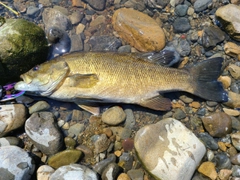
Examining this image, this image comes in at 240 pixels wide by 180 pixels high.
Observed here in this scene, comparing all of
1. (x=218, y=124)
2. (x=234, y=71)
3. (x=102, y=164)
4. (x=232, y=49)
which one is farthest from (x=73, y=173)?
(x=232, y=49)

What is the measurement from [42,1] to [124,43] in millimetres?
1964

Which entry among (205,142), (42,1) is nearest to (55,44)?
(42,1)

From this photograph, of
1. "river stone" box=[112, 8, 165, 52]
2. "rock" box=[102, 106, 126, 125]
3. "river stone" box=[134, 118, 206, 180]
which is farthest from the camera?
"river stone" box=[112, 8, 165, 52]

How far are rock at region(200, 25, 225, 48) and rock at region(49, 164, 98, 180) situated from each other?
3205 mm

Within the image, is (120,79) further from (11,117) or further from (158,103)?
(11,117)

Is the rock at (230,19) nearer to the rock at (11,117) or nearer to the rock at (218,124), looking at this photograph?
the rock at (218,124)

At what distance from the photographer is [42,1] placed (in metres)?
5.75

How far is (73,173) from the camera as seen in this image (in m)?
4.14

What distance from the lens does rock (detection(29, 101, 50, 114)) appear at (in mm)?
4805

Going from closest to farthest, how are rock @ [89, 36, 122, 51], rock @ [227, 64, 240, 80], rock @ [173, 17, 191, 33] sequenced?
rock @ [227, 64, 240, 80]
rock @ [89, 36, 122, 51]
rock @ [173, 17, 191, 33]

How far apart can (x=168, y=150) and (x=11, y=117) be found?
2.64m

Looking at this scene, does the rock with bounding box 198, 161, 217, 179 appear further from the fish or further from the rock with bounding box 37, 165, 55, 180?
the rock with bounding box 37, 165, 55, 180

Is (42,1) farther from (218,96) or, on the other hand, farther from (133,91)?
(218,96)

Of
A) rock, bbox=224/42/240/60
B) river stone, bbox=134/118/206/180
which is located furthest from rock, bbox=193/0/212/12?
river stone, bbox=134/118/206/180
